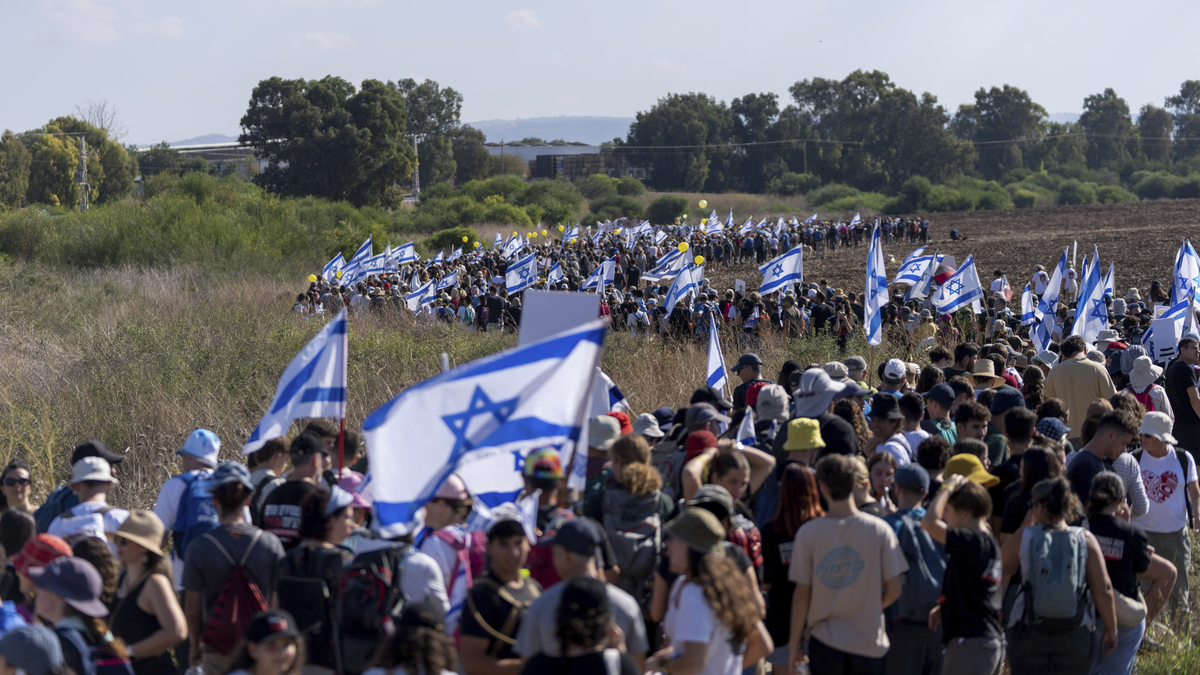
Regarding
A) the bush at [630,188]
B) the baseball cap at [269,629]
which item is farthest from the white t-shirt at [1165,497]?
the bush at [630,188]

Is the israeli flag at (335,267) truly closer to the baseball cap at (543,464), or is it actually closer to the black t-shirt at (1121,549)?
the baseball cap at (543,464)

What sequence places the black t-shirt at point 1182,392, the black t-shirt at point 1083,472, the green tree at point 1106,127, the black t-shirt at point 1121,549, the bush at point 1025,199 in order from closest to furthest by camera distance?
the black t-shirt at point 1121,549, the black t-shirt at point 1083,472, the black t-shirt at point 1182,392, the bush at point 1025,199, the green tree at point 1106,127

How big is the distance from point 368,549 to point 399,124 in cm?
5852

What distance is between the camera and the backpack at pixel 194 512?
4.91m

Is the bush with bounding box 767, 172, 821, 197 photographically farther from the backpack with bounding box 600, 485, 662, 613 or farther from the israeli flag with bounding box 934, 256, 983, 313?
the backpack with bounding box 600, 485, 662, 613

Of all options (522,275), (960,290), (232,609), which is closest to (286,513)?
(232,609)

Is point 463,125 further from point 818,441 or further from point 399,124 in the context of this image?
point 818,441

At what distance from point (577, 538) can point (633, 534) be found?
3.21 ft

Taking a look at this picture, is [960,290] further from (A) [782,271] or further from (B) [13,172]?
(B) [13,172]

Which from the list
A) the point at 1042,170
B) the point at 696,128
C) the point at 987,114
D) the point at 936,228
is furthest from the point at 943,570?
the point at 987,114

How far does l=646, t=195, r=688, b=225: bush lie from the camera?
73375mm

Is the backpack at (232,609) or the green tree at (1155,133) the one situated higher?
the green tree at (1155,133)

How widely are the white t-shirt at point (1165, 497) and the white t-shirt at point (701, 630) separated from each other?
137 inches

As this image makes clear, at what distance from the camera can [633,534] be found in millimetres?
4504
